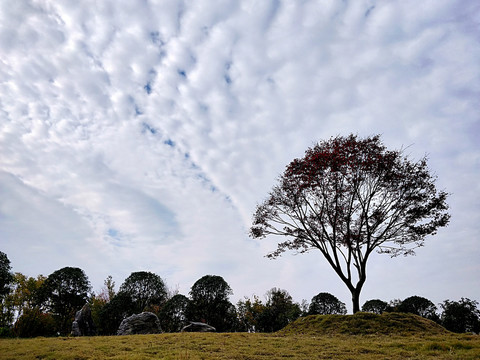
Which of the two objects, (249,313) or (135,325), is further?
(249,313)

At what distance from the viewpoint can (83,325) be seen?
727 inches

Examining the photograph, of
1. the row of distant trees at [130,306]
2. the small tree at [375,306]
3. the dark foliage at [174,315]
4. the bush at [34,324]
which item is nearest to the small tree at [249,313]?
the row of distant trees at [130,306]

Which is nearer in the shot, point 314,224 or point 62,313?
point 314,224

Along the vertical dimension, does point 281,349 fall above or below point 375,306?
below

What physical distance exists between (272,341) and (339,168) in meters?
9.74

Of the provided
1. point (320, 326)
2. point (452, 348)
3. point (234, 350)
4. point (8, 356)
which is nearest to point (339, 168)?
point (320, 326)

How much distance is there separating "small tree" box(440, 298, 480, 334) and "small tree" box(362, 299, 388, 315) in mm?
7283

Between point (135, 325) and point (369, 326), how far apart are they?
12787 millimetres

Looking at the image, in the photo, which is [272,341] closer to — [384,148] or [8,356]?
[8,356]

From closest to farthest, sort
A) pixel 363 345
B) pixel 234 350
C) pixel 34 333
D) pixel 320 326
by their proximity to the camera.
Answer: pixel 234 350, pixel 363 345, pixel 320 326, pixel 34 333

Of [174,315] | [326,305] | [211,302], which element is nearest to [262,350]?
[211,302]

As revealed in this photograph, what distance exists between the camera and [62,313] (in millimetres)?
24219

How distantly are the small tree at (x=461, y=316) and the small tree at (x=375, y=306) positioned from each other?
728 centimetres

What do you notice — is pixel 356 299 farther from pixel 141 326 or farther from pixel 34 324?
pixel 34 324
